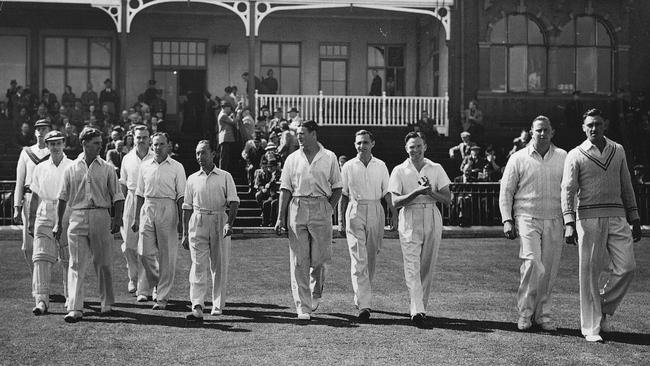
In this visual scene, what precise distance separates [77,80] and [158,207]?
1943 cm

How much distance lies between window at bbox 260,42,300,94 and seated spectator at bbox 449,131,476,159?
7285 millimetres

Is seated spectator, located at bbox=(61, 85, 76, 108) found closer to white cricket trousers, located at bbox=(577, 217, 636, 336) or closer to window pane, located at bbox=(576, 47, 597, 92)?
window pane, located at bbox=(576, 47, 597, 92)

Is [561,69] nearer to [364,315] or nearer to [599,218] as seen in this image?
[364,315]

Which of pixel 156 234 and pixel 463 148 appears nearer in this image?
pixel 156 234

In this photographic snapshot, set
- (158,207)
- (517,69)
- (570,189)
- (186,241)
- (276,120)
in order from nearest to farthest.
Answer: (570,189)
(186,241)
(158,207)
(276,120)
(517,69)

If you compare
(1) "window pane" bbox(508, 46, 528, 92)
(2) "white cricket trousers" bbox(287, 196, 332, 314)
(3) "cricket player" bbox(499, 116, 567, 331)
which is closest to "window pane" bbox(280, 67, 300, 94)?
(1) "window pane" bbox(508, 46, 528, 92)

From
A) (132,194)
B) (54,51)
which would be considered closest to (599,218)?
(132,194)

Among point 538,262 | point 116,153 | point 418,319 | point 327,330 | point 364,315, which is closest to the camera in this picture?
point 327,330

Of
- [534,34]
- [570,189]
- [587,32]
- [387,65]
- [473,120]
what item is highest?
[587,32]

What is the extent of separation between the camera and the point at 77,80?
3094 centimetres

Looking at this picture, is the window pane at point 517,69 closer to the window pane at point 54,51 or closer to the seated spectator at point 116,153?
the window pane at point 54,51

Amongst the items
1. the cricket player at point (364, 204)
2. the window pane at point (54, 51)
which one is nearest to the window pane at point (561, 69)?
the window pane at point (54, 51)

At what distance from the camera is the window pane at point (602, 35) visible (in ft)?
102

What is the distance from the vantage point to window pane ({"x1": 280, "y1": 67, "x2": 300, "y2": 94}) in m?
31.9
